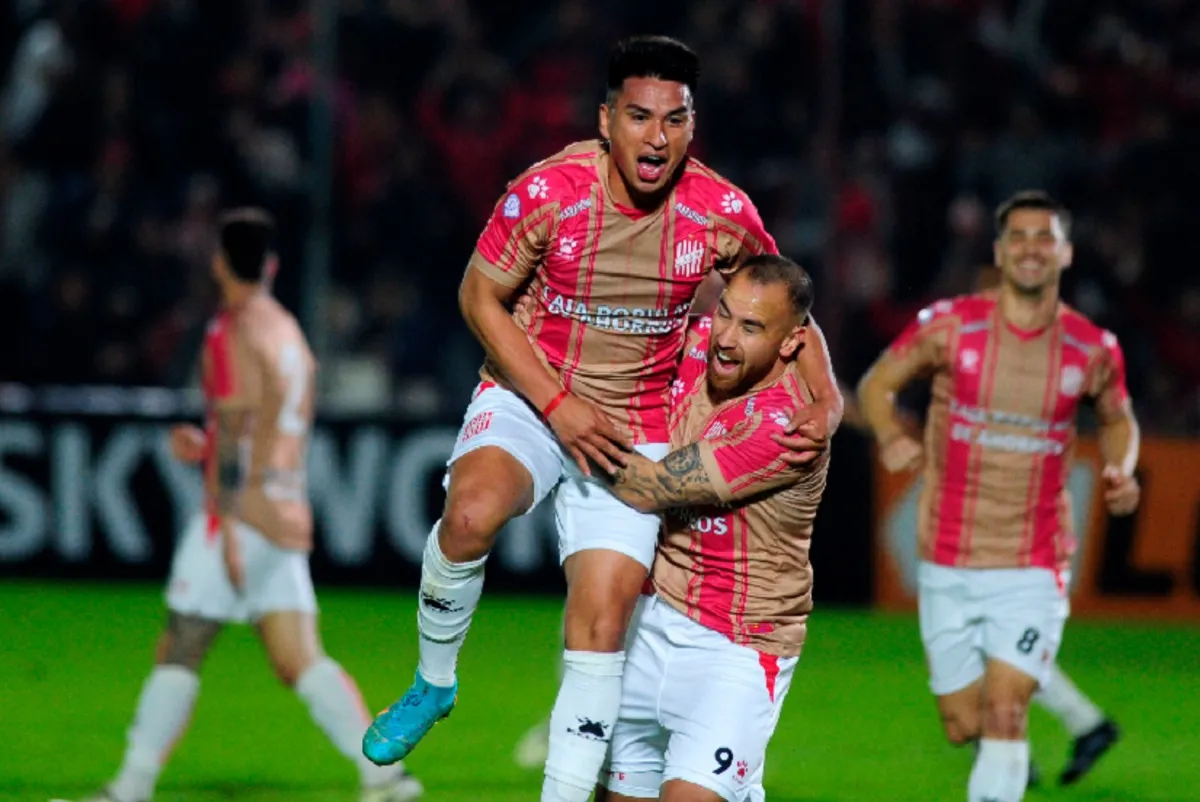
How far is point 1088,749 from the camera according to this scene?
25.2 feet

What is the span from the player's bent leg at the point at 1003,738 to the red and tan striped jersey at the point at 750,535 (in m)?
1.30

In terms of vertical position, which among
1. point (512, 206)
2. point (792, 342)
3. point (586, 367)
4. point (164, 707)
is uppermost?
point (512, 206)

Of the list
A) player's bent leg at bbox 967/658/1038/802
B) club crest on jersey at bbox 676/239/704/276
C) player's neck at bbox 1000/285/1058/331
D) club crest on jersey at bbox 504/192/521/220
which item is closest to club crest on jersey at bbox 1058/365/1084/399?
player's neck at bbox 1000/285/1058/331

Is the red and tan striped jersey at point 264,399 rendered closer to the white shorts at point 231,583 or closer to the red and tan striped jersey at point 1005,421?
the white shorts at point 231,583

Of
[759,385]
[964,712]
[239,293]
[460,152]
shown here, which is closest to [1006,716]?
[964,712]

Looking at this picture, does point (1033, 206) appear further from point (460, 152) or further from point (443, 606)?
point (460, 152)

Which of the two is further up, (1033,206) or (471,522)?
(1033,206)

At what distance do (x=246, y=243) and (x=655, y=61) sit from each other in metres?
2.23

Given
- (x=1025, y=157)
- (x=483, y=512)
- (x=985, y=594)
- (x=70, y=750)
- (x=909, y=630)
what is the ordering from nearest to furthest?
(x=483, y=512)
(x=985, y=594)
(x=70, y=750)
(x=909, y=630)
(x=1025, y=157)

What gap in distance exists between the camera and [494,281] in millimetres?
5270

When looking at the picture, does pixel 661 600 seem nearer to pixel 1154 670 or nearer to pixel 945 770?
pixel 945 770

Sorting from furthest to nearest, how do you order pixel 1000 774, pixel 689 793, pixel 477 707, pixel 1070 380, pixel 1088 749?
1. pixel 477 707
2. pixel 1088 749
3. pixel 1070 380
4. pixel 1000 774
5. pixel 689 793

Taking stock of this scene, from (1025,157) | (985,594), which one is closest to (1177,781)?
(985,594)

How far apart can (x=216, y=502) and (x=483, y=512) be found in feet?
6.92
